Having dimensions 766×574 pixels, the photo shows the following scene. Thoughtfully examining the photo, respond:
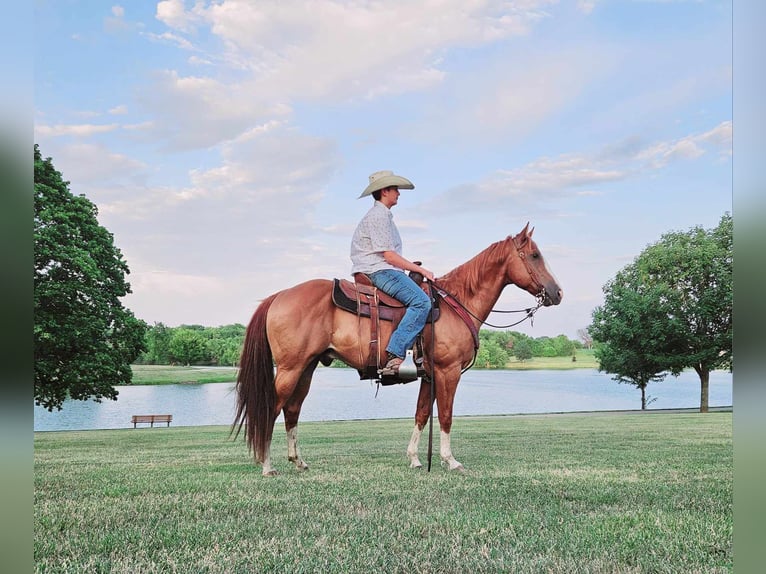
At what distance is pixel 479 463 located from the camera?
811 cm

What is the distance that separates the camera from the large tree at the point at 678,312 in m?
28.8

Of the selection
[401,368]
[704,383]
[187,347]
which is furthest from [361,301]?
[187,347]

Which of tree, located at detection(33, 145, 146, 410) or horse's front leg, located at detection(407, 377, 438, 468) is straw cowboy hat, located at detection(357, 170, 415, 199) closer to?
horse's front leg, located at detection(407, 377, 438, 468)

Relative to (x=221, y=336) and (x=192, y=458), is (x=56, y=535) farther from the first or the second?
(x=221, y=336)

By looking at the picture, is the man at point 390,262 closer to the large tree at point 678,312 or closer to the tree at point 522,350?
the large tree at point 678,312

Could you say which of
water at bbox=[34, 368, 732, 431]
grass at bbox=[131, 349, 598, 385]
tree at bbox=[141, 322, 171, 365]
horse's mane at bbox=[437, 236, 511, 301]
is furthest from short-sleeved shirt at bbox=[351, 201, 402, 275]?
tree at bbox=[141, 322, 171, 365]

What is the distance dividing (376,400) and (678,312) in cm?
1624

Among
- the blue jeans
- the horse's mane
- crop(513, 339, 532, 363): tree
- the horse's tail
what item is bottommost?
crop(513, 339, 532, 363): tree

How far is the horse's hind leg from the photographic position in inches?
292

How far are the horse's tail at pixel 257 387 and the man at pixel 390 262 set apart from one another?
1242 millimetres

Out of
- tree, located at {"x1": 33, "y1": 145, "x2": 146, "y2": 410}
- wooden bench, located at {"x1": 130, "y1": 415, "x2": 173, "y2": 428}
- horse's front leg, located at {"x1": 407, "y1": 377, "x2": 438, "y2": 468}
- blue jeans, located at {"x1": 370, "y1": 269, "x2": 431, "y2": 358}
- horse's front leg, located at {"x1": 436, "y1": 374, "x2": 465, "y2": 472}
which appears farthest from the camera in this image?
wooden bench, located at {"x1": 130, "y1": 415, "x2": 173, "y2": 428}

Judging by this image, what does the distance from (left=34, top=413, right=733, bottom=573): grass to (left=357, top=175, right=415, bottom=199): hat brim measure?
3.23m

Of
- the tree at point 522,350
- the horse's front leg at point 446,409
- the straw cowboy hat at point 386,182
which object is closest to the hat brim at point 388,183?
the straw cowboy hat at point 386,182
